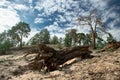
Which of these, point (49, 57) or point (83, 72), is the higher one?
point (49, 57)

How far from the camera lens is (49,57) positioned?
15758 millimetres

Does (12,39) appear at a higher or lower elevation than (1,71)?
higher

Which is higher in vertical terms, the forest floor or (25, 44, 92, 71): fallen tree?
(25, 44, 92, 71): fallen tree

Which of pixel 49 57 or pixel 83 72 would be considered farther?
pixel 49 57

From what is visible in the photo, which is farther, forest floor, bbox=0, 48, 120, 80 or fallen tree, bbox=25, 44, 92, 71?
fallen tree, bbox=25, 44, 92, 71

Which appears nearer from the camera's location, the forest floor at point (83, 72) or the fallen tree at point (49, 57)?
the forest floor at point (83, 72)

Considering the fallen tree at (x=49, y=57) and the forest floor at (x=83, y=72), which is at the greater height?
the fallen tree at (x=49, y=57)

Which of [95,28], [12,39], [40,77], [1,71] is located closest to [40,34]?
[12,39]

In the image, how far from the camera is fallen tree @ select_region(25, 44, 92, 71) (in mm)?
15500

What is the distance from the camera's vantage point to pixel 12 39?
56.5m

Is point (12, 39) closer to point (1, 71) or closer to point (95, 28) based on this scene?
point (95, 28)

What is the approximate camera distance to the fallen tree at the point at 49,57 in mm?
15500

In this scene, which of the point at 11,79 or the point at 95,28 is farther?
the point at 95,28

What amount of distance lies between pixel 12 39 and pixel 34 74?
43452mm
